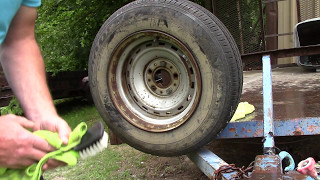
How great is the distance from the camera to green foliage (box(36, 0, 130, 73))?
7789 millimetres

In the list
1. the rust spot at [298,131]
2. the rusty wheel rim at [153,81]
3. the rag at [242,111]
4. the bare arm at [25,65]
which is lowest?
the rust spot at [298,131]

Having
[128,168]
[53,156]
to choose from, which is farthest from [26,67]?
[128,168]

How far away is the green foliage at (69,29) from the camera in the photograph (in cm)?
779

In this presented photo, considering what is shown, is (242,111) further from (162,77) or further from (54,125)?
(54,125)

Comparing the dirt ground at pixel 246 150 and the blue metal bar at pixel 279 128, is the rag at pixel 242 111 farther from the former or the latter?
the dirt ground at pixel 246 150

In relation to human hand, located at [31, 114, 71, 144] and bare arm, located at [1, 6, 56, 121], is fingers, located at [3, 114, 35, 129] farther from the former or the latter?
bare arm, located at [1, 6, 56, 121]

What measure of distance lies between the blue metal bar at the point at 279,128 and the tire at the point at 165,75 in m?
0.23

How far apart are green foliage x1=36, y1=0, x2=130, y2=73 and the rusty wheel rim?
5.41m

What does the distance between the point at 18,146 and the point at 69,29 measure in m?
7.77

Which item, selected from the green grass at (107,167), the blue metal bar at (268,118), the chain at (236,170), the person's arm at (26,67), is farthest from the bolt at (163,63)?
the green grass at (107,167)

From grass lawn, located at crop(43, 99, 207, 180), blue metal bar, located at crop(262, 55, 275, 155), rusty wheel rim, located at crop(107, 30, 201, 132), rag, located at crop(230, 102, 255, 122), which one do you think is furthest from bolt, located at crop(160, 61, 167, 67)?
grass lawn, located at crop(43, 99, 207, 180)

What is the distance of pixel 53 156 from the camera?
1094 mm

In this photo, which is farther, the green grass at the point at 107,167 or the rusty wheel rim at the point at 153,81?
the green grass at the point at 107,167

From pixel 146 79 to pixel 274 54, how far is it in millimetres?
1294
